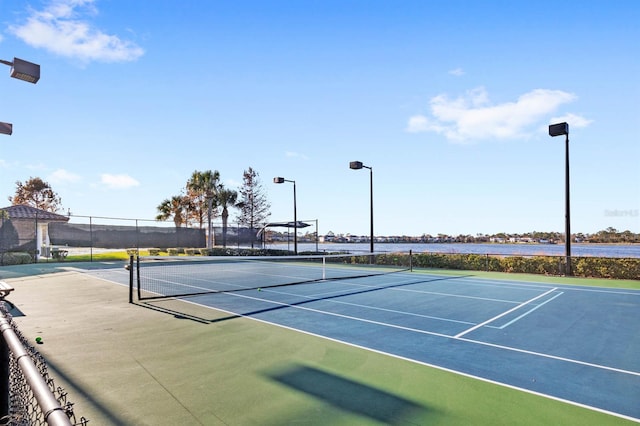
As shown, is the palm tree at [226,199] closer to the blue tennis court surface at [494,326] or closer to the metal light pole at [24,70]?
the blue tennis court surface at [494,326]

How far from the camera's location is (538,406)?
13.4ft

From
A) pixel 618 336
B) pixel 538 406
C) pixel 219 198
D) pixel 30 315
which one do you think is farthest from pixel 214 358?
pixel 219 198

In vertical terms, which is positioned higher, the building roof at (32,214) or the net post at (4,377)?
the building roof at (32,214)

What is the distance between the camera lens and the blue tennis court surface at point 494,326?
4895mm

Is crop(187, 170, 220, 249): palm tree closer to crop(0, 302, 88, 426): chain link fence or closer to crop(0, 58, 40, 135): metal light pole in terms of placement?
crop(0, 58, 40, 135): metal light pole

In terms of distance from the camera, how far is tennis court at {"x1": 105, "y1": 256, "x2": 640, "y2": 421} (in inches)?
194

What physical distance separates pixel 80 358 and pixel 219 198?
131 ft

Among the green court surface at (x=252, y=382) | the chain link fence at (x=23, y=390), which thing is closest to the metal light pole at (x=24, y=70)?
the green court surface at (x=252, y=382)

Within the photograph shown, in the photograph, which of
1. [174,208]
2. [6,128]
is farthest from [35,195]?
[6,128]

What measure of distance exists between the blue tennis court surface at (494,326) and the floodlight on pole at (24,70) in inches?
244

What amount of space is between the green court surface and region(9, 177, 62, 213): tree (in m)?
51.5

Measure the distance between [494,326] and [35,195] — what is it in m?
58.0

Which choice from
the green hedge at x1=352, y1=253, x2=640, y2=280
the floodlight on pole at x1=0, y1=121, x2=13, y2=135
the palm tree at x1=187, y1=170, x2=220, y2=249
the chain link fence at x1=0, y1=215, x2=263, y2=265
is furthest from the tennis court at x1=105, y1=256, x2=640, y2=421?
the palm tree at x1=187, y1=170, x2=220, y2=249

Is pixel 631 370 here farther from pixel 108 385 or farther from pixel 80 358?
pixel 80 358
